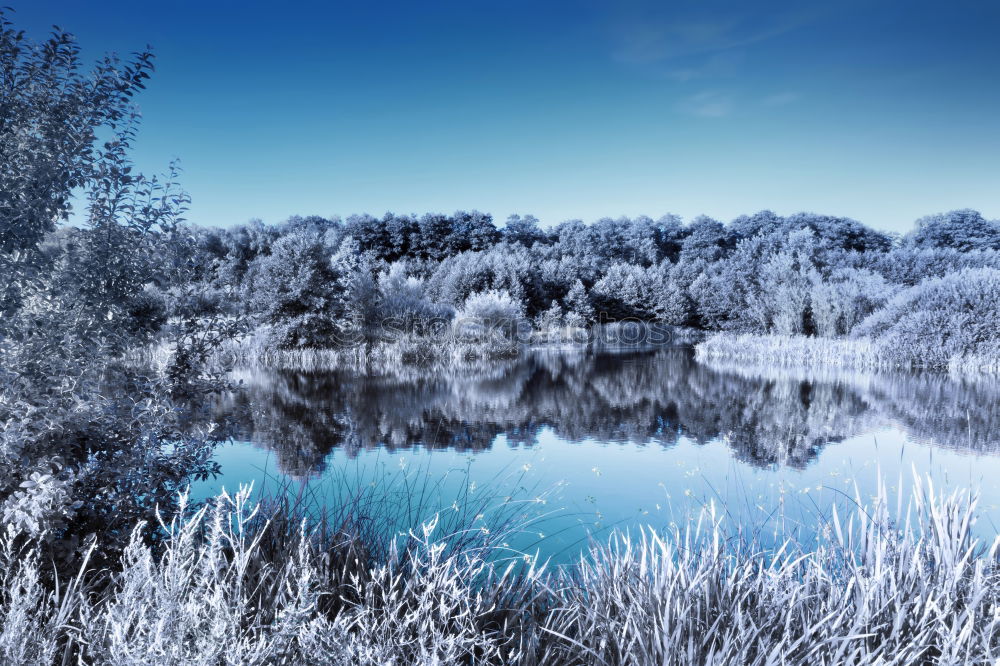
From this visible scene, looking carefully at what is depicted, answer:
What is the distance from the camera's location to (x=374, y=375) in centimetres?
1531

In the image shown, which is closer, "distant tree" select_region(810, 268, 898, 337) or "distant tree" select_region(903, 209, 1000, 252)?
"distant tree" select_region(810, 268, 898, 337)

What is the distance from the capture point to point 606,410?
1055cm

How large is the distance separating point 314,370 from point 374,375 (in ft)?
7.83

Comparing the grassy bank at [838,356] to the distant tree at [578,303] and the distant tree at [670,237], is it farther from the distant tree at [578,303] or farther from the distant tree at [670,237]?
the distant tree at [670,237]

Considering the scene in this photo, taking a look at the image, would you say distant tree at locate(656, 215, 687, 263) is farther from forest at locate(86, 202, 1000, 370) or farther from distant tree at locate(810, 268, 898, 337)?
distant tree at locate(810, 268, 898, 337)

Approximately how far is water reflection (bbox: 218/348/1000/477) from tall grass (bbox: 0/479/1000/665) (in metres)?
2.36

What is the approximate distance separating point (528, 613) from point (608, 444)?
16.3 ft

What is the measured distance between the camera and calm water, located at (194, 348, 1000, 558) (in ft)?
16.2

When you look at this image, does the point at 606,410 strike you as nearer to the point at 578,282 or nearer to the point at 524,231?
the point at 578,282

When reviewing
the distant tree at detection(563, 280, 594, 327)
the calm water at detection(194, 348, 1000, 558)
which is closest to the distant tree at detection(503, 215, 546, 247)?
the distant tree at detection(563, 280, 594, 327)

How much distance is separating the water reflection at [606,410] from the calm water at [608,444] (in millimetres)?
43

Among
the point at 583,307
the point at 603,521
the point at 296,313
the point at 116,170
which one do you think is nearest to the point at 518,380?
the point at 296,313

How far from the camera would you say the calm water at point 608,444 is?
16.2ft

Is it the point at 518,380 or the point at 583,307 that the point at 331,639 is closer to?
the point at 518,380
